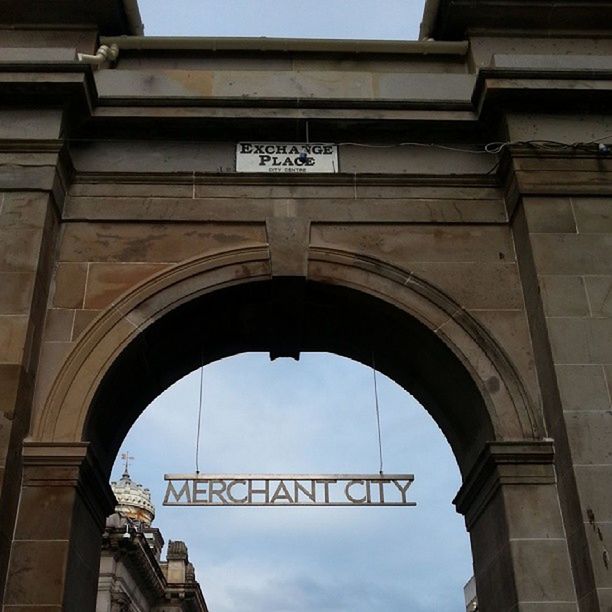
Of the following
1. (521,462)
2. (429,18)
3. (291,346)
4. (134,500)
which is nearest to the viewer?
(521,462)

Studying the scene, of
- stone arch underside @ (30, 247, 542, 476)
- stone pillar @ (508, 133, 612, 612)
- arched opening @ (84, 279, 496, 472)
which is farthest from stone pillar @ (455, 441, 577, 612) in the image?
arched opening @ (84, 279, 496, 472)

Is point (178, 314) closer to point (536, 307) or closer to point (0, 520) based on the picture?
point (0, 520)

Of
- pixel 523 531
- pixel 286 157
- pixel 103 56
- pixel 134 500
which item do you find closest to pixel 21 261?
pixel 103 56

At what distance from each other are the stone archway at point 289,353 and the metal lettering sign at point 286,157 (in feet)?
3.92

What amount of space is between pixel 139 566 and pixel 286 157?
2856 centimetres

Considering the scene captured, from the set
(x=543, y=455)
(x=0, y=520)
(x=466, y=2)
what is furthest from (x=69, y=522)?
(x=466, y=2)

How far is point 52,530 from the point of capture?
901 centimetres

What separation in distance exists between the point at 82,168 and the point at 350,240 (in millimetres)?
3493

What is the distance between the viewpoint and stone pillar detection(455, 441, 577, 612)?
8.86m

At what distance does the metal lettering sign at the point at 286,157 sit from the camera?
11289 millimetres

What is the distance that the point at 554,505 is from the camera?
9.27m

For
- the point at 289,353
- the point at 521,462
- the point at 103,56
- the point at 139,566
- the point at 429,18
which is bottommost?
the point at 521,462

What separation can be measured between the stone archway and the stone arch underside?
0.02m

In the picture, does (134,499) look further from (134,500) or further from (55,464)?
(55,464)
